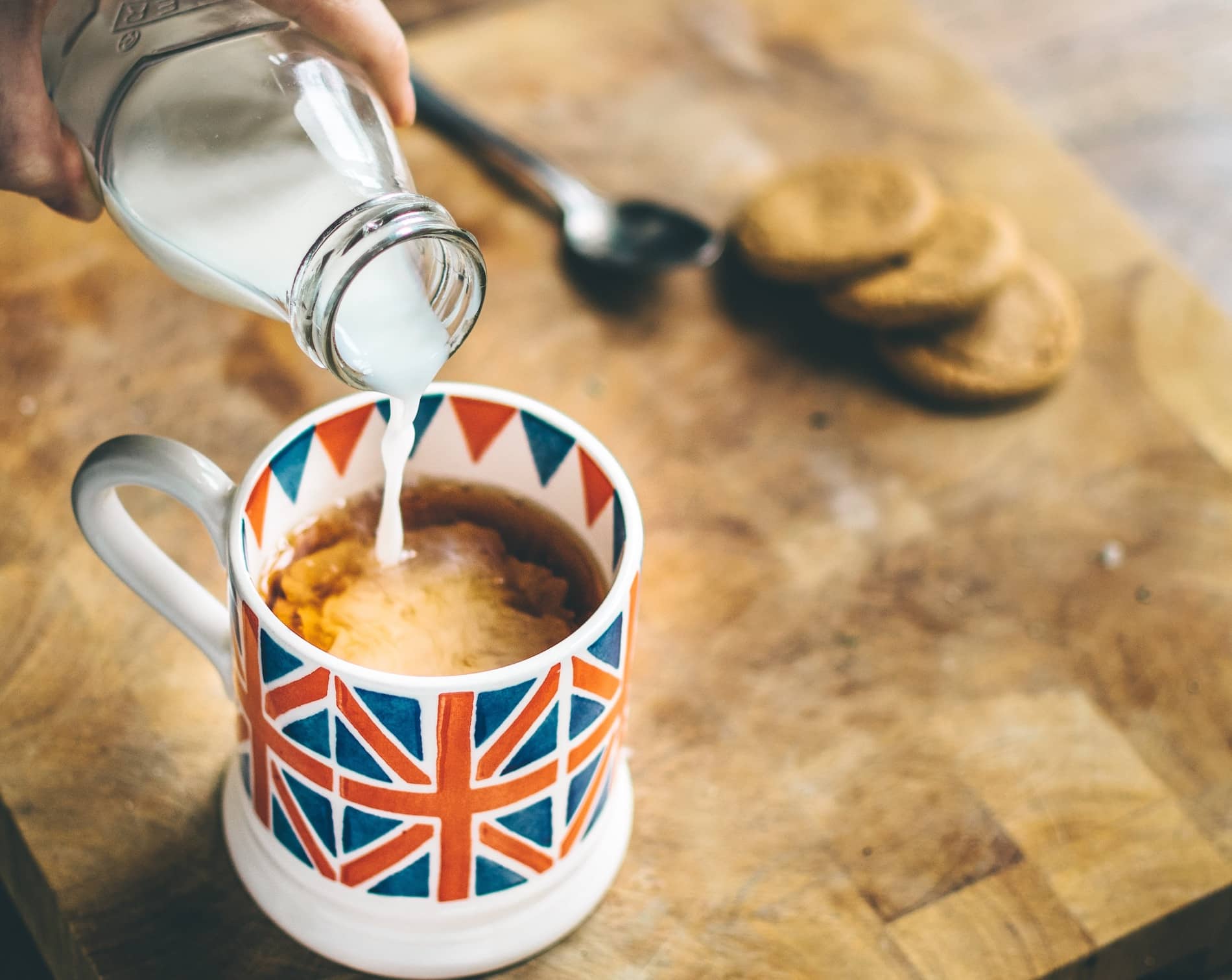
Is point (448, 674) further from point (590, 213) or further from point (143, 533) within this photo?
point (590, 213)

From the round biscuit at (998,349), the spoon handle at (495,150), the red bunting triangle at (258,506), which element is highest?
the red bunting triangle at (258,506)

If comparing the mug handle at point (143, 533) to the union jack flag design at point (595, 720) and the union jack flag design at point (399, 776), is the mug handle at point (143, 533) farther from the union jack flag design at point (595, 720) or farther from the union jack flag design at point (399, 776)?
the union jack flag design at point (595, 720)

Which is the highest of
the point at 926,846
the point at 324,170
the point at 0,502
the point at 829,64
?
the point at 324,170

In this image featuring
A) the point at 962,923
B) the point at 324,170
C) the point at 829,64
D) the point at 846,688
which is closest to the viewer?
the point at 324,170

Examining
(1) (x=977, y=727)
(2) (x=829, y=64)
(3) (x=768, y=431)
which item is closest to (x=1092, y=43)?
(2) (x=829, y=64)

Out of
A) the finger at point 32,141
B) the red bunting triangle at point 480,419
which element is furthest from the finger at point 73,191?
the red bunting triangle at point 480,419

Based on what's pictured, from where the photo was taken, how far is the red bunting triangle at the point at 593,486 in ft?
2.02

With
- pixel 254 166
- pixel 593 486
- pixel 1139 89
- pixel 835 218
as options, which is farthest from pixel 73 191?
pixel 1139 89

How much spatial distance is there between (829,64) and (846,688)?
679mm

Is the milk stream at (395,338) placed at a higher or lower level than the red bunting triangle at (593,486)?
higher

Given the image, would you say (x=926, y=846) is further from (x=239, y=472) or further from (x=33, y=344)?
(x=33, y=344)

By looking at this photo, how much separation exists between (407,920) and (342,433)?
238 mm

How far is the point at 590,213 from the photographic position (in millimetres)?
1044

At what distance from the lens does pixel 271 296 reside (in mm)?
589
